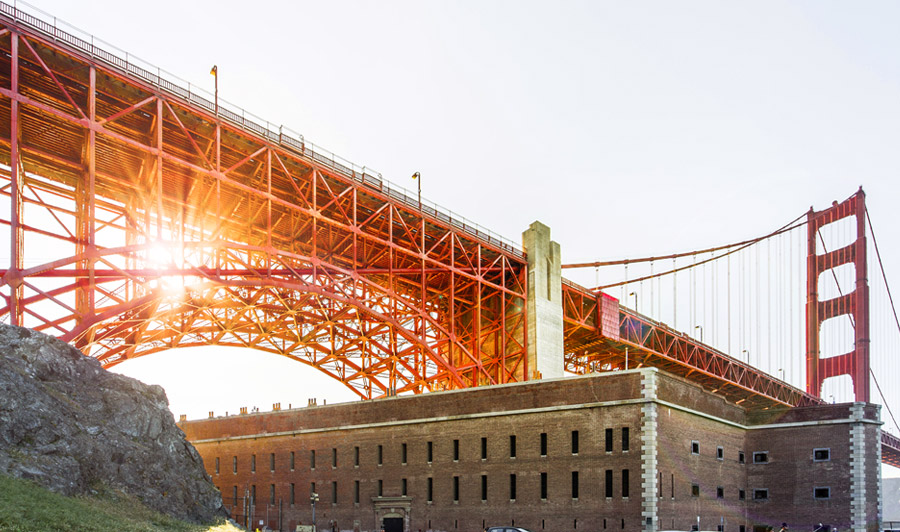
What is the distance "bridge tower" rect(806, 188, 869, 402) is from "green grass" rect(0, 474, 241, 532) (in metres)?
82.9

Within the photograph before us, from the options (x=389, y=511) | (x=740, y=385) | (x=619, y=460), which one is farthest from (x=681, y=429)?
(x=740, y=385)

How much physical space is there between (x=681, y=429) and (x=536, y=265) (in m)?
28.7

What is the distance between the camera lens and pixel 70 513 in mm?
29984

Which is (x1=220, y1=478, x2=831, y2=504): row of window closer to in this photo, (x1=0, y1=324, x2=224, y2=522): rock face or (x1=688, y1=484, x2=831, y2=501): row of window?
(x1=688, y1=484, x2=831, y2=501): row of window

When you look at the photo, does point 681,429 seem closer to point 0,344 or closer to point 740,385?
point 0,344

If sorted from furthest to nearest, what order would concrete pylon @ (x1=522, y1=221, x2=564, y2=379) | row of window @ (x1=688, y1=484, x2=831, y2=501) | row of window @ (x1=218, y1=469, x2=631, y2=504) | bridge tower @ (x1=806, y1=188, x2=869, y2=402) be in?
bridge tower @ (x1=806, y1=188, x2=869, y2=402), concrete pylon @ (x1=522, y1=221, x2=564, y2=379), row of window @ (x1=688, y1=484, x2=831, y2=501), row of window @ (x1=218, y1=469, x2=631, y2=504)

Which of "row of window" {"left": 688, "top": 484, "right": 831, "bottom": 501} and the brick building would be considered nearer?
the brick building

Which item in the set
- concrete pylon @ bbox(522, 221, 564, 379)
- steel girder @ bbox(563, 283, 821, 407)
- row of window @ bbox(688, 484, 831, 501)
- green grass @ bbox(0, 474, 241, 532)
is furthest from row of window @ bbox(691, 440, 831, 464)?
green grass @ bbox(0, 474, 241, 532)

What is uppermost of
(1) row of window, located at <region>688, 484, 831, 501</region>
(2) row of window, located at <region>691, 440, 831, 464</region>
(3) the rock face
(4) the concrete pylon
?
(4) the concrete pylon

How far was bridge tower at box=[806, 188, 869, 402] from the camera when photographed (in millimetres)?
95375

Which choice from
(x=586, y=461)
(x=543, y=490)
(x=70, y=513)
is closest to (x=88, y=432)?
(x=70, y=513)

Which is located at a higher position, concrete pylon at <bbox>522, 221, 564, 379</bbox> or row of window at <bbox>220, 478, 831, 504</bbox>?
concrete pylon at <bbox>522, 221, 564, 379</bbox>

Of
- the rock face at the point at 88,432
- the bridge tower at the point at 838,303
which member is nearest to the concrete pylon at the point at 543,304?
the rock face at the point at 88,432

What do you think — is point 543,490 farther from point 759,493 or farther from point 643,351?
point 643,351
